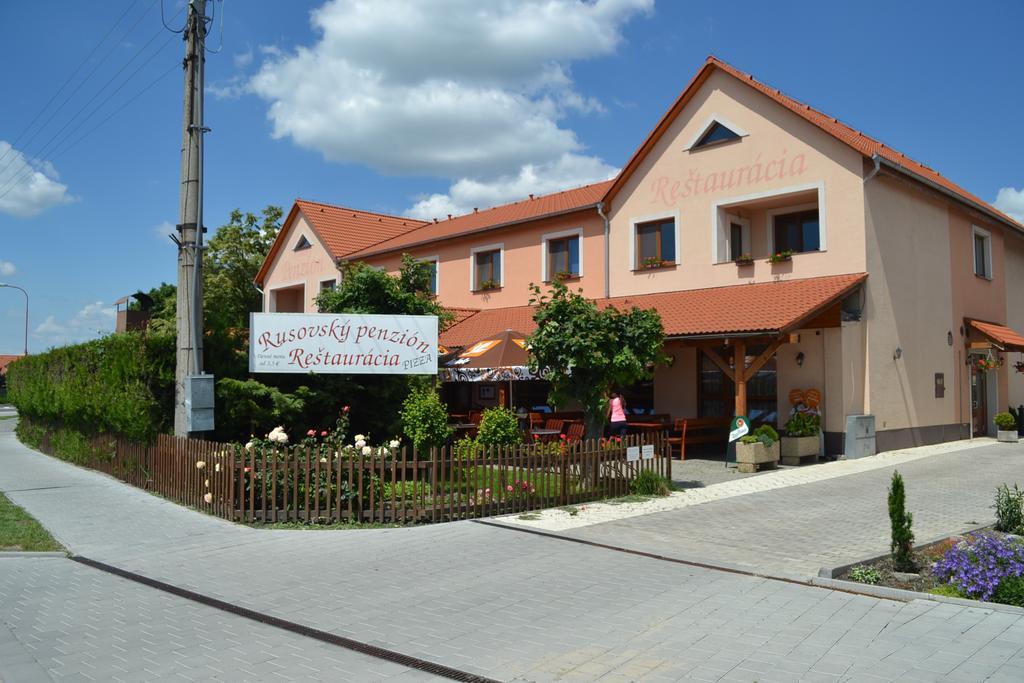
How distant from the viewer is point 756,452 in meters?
16.2

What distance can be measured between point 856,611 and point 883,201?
1472cm

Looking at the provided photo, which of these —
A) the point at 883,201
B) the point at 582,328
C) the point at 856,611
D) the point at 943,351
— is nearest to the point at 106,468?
the point at 582,328

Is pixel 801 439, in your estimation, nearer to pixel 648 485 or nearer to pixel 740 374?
pixel 740 374

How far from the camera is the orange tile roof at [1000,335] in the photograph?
21.8 m

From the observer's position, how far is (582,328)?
42.9 ft

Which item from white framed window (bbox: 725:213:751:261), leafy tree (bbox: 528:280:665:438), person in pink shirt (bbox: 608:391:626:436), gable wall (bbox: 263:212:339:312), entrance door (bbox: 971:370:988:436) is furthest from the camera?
gable wall (bbox: 263:212:339:312)

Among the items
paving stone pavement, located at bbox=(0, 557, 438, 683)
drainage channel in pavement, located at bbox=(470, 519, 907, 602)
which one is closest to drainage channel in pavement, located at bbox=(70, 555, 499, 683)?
paving stone pavement, located at bbox=(0, 557, 438, 683)

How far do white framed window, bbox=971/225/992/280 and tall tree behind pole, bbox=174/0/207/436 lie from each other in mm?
22035

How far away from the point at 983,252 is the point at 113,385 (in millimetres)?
24236

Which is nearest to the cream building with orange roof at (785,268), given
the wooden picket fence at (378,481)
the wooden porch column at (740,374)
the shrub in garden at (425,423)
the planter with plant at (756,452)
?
the wooden porch column at (740,374)

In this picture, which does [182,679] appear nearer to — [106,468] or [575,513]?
[575,513]

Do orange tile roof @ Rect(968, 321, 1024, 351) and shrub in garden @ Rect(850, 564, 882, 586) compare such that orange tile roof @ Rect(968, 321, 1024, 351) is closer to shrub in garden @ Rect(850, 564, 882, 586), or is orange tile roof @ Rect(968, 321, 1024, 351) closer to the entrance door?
the entrance door

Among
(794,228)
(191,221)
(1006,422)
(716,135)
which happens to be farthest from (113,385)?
(1006,422)

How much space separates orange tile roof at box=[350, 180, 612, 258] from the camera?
25.2 metres
